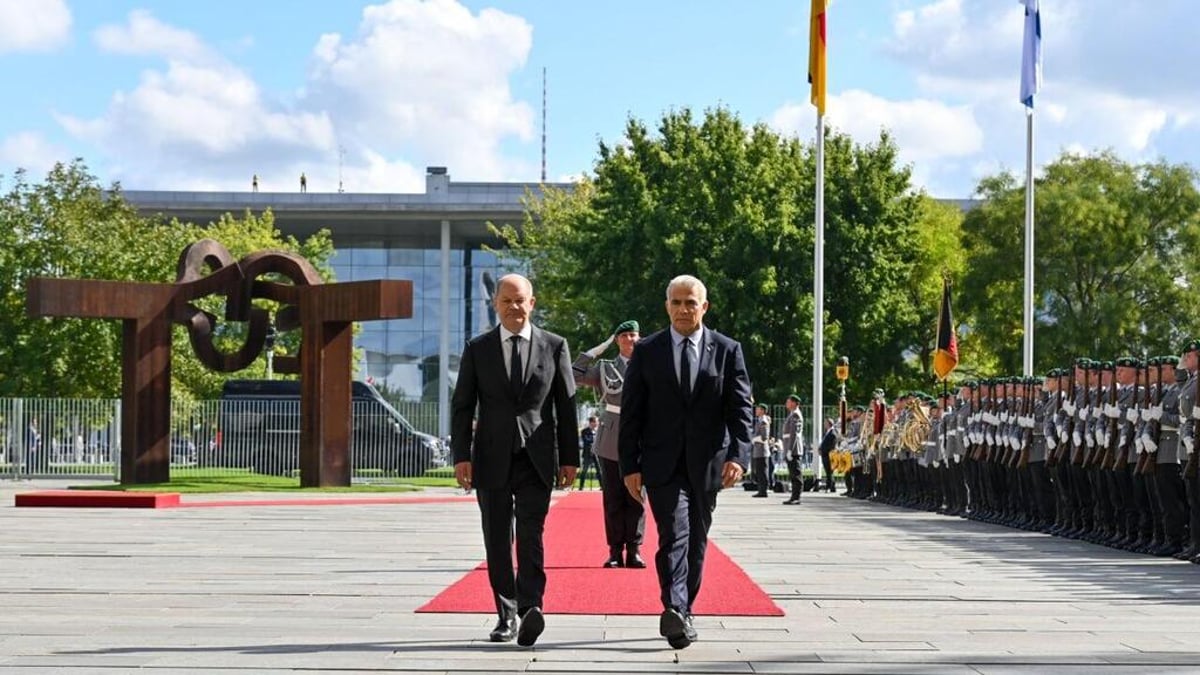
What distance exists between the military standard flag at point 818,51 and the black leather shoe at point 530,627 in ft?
109

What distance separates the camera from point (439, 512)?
28344 millimetres

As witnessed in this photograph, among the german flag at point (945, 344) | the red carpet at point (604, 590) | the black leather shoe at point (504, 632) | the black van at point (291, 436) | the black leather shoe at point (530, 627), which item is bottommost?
the black van at point (291, 436)

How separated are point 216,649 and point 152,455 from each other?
2648cm

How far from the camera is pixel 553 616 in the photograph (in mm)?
11664

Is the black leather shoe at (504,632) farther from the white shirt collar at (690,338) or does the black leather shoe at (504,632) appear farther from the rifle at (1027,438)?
the rifle at (1027,438)

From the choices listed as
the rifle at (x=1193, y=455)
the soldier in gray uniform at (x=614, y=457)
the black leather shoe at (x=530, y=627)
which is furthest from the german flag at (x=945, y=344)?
the black leather shoe at (x=530, y=627)

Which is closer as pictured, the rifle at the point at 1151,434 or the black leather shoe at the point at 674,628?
the black leather shoe at the point at 674,628

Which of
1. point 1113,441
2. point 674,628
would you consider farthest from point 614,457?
point 1113,441

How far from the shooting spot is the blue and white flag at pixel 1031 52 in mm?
34531

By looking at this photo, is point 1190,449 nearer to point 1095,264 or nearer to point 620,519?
point 620,519

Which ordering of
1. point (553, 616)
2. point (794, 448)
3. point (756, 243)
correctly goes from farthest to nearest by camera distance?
point (756, 243)
point (794, 448)
point (553, 616)

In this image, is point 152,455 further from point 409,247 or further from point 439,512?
point 409,247

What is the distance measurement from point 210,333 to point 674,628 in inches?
1085

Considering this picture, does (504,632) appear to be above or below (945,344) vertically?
below
